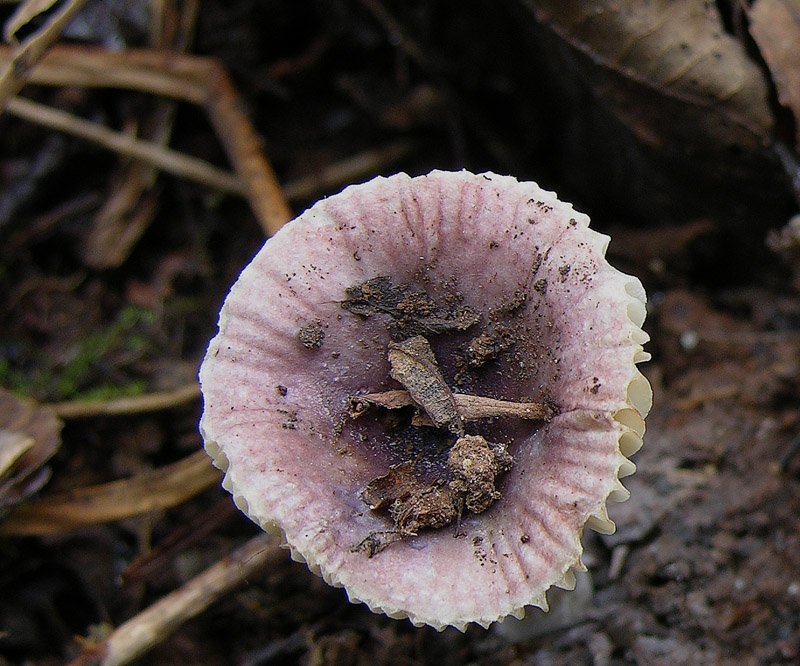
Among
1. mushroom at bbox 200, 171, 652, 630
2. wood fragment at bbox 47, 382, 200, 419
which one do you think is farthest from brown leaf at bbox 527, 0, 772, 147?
wood fragment at bbox 47, 382, 200, 419

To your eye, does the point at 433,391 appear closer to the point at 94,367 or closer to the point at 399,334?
the point at 399,334

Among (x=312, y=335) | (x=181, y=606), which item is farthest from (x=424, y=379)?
(x=181, y=606)

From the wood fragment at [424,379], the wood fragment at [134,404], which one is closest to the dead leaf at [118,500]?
the wood fragment at [134,404]

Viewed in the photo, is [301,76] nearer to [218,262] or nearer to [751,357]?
[218,262]

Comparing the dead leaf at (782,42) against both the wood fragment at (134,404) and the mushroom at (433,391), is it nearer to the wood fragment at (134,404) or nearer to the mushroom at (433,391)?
the mushroom at (433,391)

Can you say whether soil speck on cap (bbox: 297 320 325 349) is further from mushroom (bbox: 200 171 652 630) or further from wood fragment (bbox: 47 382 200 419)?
wood fragment (bbox: 47 382 200 419)

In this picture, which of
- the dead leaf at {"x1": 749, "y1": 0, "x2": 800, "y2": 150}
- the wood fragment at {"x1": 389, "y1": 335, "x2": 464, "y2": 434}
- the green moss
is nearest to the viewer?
the wood fragment at {"x1": 389, "y1": 335, "x2": 464, "y2": 434}
